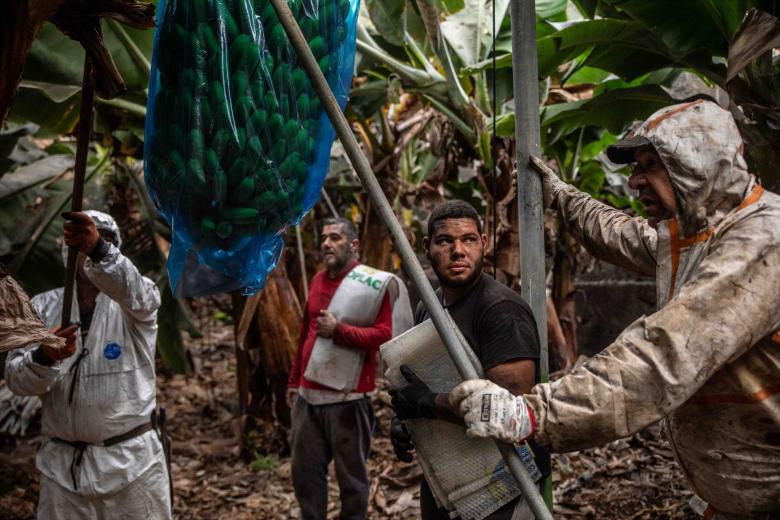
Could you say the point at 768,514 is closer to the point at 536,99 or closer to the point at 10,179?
the point at 536,99

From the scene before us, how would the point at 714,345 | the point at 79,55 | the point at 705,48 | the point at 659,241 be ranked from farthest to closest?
the point at 79,55 → the point at 705,48 → the point at 659,241 → the point at 714,345

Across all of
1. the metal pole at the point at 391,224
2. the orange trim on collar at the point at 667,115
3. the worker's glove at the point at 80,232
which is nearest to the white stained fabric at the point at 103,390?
the worker's glove at the point at 80,232

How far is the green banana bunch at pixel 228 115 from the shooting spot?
1909 millimetres

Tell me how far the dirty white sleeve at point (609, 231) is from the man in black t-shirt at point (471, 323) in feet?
1.10

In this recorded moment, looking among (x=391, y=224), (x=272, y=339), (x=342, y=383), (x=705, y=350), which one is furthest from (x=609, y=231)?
(x=272, y=339)

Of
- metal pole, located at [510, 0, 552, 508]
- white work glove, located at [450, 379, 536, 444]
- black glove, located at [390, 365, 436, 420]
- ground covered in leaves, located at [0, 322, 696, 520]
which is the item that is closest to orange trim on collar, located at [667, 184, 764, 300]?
metal pole, located at [510, 0, 552, 508]

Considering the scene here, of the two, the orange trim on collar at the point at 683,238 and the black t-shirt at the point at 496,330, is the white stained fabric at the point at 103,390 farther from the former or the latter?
the orange trim on collar at the point at 683,238

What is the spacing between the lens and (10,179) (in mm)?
5762

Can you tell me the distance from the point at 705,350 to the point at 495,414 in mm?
524

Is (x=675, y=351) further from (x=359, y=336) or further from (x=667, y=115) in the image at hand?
(x=359, y=336)

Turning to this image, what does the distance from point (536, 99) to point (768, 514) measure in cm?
136

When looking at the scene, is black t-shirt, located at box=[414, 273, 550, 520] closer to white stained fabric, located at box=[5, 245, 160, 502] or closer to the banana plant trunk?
white stained fabric, located at box=[5, 245, 160, 502]

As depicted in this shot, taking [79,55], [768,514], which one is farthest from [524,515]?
[79,55]

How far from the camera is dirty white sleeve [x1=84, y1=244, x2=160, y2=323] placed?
287 cm
